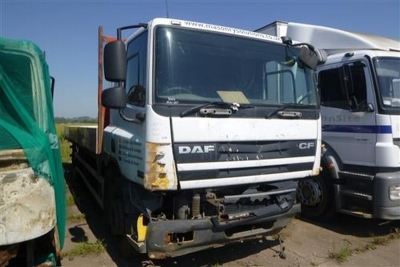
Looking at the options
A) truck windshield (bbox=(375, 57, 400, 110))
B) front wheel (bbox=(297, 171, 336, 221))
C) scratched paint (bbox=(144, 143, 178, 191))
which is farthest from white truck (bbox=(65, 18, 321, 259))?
front wheel (bbox=(297, 171, 336, 221))

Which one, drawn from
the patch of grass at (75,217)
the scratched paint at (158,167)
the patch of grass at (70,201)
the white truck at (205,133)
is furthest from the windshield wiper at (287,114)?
the patch of grass at (70,201)

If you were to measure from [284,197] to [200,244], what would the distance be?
1195 mm

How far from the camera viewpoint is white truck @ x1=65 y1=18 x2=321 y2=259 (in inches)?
132

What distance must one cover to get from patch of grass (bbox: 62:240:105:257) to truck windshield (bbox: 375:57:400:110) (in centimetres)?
415

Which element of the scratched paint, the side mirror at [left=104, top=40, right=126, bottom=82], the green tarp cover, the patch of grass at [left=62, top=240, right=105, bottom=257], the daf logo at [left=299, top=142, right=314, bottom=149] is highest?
the side mirror at [left=104, top=40, right=126, bottom=82]

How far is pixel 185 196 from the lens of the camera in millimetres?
3553

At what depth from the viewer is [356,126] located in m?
5.17

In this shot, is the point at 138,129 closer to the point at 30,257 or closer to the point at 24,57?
the point at 24,57

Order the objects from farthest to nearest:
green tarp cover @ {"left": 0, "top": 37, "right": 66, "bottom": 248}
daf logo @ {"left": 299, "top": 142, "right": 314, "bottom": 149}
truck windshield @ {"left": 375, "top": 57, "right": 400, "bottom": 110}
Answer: truck windshield @ {"left": 375, "top": 57, "right": 400, "bottom": 110} < daf logo @ {"left": 299, "top": 142, "right": 314, "bottom": 149} < green tarp cover @ {"left": 0, "top": 37, "right": 66, "bottom": 248}

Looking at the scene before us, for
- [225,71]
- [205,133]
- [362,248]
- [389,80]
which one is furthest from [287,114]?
[362,248]

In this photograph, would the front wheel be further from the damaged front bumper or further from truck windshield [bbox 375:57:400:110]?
the damaged front bumper

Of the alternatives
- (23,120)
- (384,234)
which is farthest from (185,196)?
(384,234)

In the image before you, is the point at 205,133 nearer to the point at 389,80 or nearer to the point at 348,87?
the point at 348,87

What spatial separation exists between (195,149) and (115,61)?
1.12 metres
